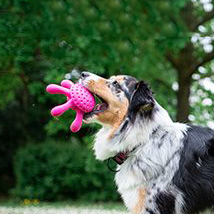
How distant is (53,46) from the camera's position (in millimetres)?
10367

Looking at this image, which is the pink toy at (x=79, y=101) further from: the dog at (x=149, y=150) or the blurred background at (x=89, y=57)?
the blurred background at (x=89, y=57)

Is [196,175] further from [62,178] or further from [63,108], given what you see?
[62,178]

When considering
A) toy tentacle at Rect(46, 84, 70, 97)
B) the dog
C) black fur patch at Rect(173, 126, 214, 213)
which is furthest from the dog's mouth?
black fur patch at Rect(173, 126, 214, 213)

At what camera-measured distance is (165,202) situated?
176 inches

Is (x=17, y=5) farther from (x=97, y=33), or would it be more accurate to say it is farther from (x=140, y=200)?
(x=140, y=200)

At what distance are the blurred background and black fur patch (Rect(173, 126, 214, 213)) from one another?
3.73 metres

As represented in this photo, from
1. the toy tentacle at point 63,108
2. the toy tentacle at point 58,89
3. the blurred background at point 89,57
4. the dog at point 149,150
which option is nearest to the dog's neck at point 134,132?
the dog at point 149,150

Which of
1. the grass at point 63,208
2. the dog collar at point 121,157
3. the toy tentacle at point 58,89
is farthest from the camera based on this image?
the grass at point 63,208

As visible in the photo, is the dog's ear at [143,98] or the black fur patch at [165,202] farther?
the dog's ear at [143,98]

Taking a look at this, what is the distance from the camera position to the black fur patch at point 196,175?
4.55 metres

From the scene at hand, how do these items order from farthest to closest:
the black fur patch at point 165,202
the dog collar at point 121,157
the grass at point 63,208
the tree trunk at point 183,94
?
1. the tree trunk at point 183,94
2. the grass at point 63,208
3. the dog collar at point 121,157
4. the black fur patch at point 165,202

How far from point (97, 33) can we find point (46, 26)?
54.3 inches

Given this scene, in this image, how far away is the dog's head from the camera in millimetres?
4684

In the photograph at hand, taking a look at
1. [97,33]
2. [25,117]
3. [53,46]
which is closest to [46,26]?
[53,46]
